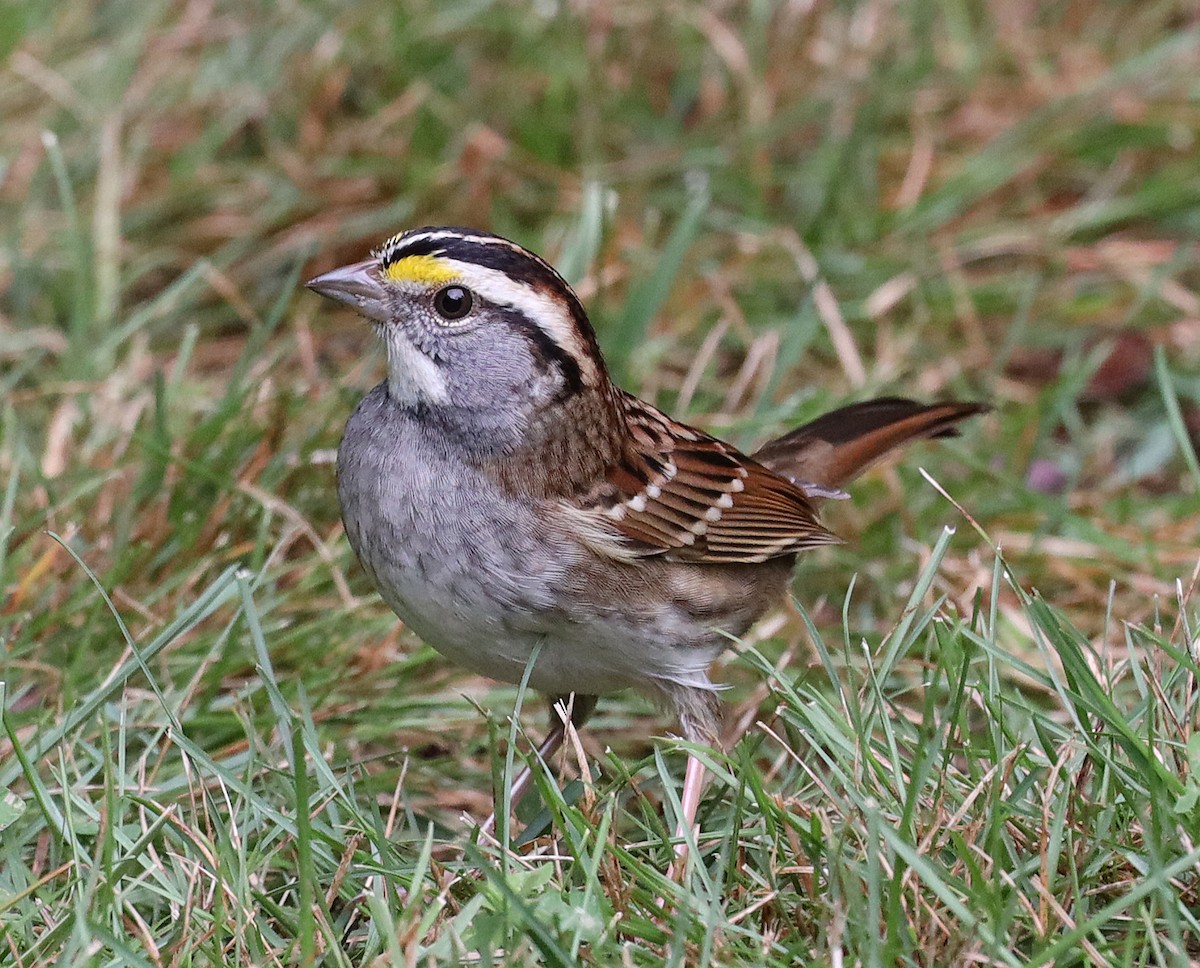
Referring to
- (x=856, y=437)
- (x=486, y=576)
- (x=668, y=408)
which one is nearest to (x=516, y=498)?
(x=486, y=576)

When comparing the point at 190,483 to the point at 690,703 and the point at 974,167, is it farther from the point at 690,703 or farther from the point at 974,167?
the point at 974,167

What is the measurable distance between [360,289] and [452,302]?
0.59ft

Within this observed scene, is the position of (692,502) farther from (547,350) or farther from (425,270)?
(425,270)

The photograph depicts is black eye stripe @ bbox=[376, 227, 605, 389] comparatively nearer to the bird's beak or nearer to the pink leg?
the bird's beak

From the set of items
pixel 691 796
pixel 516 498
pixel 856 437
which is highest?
pixel 516 498

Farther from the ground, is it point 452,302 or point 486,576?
point 452,302

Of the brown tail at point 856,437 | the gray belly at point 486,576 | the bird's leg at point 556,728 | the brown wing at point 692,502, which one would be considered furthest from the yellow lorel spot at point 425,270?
the brown tail at point 856,437

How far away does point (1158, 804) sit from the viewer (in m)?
2.52

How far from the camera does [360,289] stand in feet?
10.4

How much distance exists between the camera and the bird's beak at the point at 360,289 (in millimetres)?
3158

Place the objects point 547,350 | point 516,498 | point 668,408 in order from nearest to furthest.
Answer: point 516,498, point 547,350, point 668,408

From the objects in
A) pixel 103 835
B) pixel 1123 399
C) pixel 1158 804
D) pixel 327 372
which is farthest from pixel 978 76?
pixel 103 835

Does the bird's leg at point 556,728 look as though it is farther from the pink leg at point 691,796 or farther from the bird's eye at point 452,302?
the bird's eye at point 452,302

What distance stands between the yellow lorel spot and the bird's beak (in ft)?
0.20
